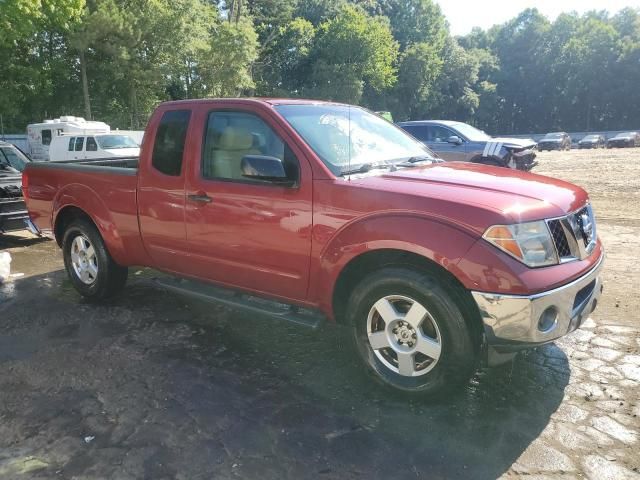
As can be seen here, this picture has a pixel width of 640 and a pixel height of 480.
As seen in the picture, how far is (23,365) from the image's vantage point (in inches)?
157

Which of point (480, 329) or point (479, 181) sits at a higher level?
point (479, 181)

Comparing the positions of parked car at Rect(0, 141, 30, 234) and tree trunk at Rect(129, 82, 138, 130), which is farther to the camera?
tree trunk at Rect(129, 82, 138, 130)

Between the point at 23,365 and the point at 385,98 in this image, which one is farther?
the point at 385,98

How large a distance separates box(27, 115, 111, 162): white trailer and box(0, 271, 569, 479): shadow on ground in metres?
17.7

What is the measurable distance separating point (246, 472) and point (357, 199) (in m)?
1.69

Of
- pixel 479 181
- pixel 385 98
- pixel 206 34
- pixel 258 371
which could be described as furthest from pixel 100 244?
pixel 385 98

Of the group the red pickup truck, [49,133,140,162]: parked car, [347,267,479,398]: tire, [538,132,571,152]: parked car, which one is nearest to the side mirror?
the red pickup truck

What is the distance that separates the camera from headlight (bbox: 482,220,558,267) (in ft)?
9.48

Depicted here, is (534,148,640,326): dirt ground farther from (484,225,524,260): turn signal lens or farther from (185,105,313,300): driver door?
(185,105,313,300): driver door

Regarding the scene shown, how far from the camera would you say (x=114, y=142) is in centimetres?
1700

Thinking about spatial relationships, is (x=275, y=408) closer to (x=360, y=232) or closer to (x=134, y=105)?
(x=360, y=232)

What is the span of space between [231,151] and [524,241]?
2.24m

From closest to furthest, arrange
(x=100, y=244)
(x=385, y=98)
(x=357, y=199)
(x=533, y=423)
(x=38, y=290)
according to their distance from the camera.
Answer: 1. (x=533, y=423)
2. (x=357, y=199)
3. (x=100, y=244)
4. (x=38, y=290)
5. (x=385, y=98)

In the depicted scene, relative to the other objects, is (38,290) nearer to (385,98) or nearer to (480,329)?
(480,329)
